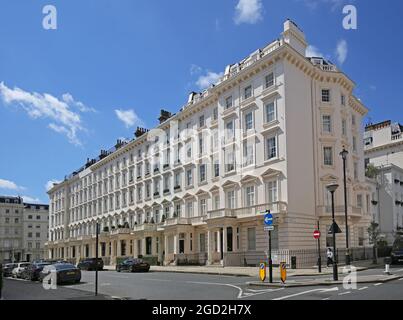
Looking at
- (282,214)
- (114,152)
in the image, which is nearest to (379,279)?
(282,214)

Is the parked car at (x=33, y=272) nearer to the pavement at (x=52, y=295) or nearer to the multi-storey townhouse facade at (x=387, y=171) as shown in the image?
the pavement at (x=52, y=295)

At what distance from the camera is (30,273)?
32.6 meters

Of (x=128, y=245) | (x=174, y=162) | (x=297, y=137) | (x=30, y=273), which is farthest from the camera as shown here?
(x=128, y=245)

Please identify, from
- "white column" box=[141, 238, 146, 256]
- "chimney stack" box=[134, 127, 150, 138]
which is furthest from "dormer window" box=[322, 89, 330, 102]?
"white column" box=[141, 238, 146, 256]

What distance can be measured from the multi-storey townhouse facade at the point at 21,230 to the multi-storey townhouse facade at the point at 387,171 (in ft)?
291

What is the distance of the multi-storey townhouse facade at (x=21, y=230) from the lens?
383 ft

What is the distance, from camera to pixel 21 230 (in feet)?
394

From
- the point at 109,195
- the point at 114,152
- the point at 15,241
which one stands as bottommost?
the point at 15,241

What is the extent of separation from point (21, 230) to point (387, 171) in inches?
3762

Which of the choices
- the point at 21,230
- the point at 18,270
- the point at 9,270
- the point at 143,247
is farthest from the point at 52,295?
the point at 21,230

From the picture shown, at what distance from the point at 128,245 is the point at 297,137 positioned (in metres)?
32.4

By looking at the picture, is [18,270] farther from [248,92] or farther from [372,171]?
[372,171]
